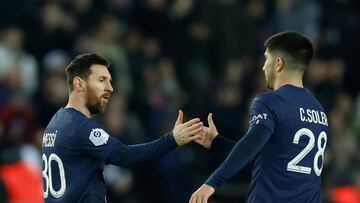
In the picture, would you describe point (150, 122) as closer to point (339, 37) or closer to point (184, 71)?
point (184, 71)

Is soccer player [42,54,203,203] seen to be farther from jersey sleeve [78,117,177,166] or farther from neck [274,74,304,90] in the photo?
neck [274,74,304,90]

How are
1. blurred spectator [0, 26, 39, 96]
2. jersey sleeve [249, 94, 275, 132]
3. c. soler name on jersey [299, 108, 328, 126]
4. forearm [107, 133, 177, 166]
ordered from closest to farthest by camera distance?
jersey sleeve [249, 94, 275, 132], c. soler name on jersey [299, 108, 328, 126], forearm [107, 133, 177, 166], blurred spectator [0, 26, 39, 96]

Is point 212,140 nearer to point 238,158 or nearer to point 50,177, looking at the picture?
point 238,158

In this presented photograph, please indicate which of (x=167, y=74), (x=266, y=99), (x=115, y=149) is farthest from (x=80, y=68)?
(x=167, y=74)

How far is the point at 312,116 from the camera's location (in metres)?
8.66

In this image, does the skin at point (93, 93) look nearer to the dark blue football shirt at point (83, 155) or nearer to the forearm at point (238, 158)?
the dark blue football shirt at point (83, 155)

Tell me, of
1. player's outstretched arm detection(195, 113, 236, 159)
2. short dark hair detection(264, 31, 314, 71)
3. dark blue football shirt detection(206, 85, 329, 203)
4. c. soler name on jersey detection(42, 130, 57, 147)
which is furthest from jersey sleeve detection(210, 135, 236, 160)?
c. soler name on jersey detection(42, 130, 57, 147)

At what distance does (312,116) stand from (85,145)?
181 centimetres

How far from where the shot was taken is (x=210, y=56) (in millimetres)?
17922

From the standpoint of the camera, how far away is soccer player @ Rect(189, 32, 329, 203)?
8484 millimetres

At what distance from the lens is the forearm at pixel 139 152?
887 centimetres

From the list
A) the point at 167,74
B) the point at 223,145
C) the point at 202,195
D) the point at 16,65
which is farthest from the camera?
the point at 167,74

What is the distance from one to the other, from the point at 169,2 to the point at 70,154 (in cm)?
947

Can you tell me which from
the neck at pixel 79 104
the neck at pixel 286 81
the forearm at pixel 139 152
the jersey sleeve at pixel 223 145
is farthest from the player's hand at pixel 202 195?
the neck at pixel 79 104
